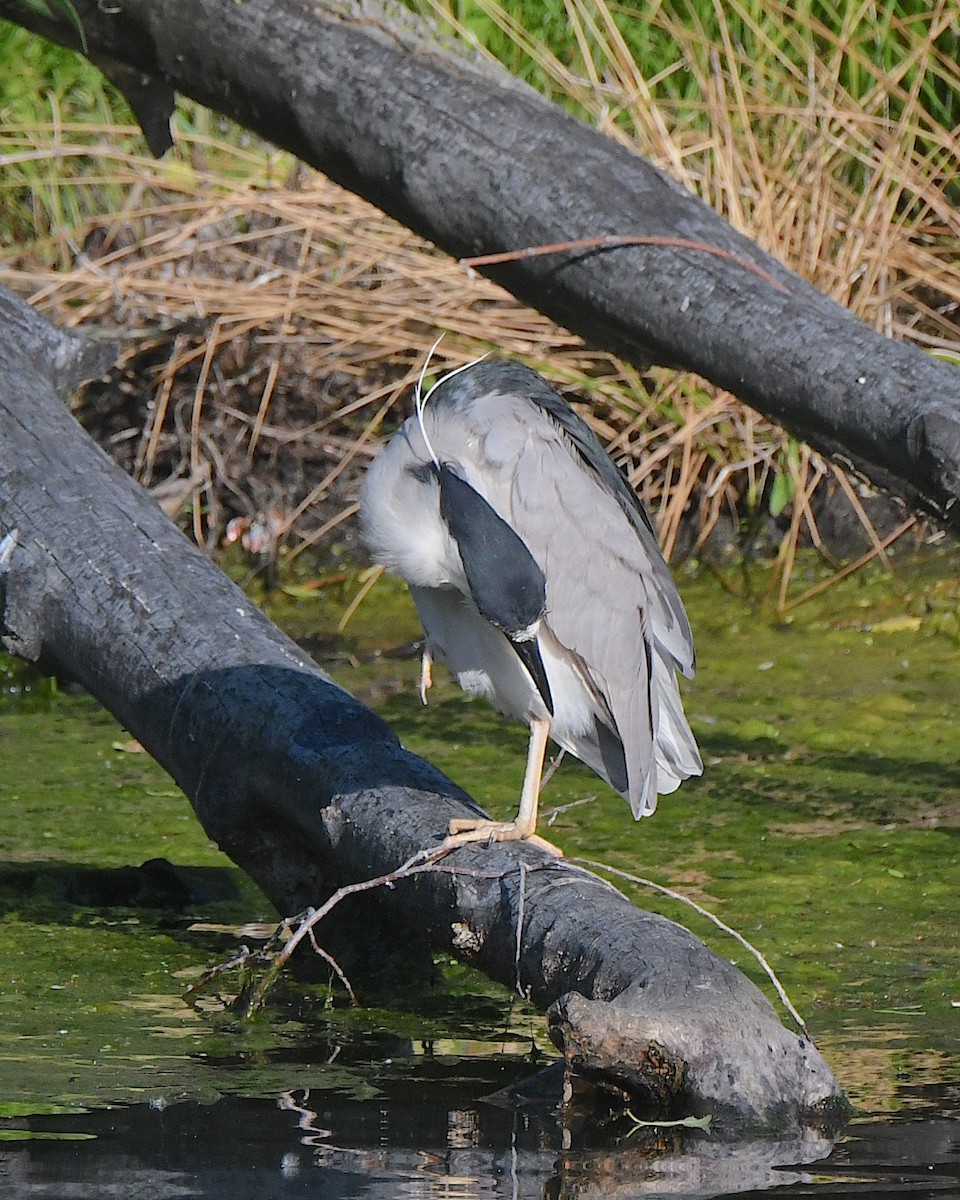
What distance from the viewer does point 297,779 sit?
9.34 feet

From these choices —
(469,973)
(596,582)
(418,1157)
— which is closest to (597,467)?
(596,582)

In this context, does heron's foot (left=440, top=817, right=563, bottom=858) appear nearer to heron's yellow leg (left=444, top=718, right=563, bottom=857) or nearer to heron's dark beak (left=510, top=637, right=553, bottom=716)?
heron's yellow leg (left=444, top=718, right=563, bottom=857)

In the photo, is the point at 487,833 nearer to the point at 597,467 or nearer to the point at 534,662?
the point at 534,662

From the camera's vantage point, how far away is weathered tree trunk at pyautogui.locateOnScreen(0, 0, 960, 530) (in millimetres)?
2914

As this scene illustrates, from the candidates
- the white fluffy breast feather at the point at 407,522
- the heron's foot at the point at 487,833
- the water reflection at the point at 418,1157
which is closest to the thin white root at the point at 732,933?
the heron's foot at the point at 487,833

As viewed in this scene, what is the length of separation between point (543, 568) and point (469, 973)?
0.67 meters

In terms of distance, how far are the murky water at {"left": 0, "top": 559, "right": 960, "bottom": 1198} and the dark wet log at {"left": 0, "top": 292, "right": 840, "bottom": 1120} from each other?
0.40 feet

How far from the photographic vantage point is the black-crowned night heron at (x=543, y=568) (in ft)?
9.03

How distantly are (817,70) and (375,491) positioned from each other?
14.0 feet

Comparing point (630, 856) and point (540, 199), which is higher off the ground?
point (540, 199)

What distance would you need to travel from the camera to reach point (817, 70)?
648cm

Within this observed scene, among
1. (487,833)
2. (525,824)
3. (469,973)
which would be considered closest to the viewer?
(487,833)

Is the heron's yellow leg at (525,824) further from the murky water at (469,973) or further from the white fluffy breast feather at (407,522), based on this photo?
the white fluffy breast feather at (407,522)

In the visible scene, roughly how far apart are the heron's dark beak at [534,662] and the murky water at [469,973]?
27 centimetres
